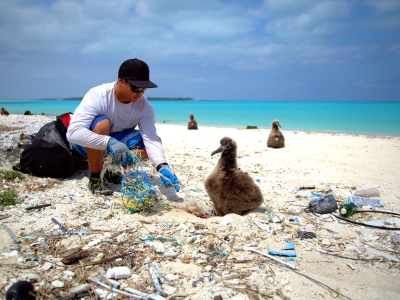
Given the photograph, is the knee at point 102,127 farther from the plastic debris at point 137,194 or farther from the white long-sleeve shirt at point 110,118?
the plastic debris at point 137,194

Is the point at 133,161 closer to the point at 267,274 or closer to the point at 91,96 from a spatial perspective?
the point at 91,96

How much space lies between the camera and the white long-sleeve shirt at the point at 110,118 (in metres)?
4.06

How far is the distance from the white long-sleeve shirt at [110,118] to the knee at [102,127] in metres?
0.10

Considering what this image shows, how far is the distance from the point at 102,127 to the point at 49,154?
1.26 metres

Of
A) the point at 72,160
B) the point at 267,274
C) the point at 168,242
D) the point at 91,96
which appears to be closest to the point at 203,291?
the point at 267,274

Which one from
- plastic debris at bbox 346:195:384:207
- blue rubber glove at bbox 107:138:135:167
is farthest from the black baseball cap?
plastic debris at bbox 346:195:384:207

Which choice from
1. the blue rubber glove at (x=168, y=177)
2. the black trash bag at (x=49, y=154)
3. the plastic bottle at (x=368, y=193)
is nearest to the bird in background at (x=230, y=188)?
the blue rubber glove at (x=168, y=177)

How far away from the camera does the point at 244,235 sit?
3.34m

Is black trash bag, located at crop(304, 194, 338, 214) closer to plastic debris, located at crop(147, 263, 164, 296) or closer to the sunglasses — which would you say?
plastic debris, located at crop(147, 263, 164, 296)

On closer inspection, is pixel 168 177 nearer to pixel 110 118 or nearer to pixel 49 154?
pixel 110 118

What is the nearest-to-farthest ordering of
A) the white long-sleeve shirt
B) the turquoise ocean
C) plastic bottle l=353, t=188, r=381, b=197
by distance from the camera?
the white long-sleeve shirt < plastic bottle l=353, t=188, r=381, b=197 < the turquoise ocean

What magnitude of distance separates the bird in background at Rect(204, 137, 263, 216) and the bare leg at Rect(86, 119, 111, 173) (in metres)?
1.60

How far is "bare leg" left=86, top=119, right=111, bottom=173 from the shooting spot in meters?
4.17

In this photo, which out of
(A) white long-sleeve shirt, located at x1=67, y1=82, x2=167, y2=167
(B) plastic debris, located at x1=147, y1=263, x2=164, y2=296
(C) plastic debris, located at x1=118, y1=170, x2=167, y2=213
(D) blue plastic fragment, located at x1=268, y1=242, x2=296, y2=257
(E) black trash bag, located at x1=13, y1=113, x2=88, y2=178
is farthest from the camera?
(E) black trash bag, located at x1=13, y1=113, x2=88, y2=178
